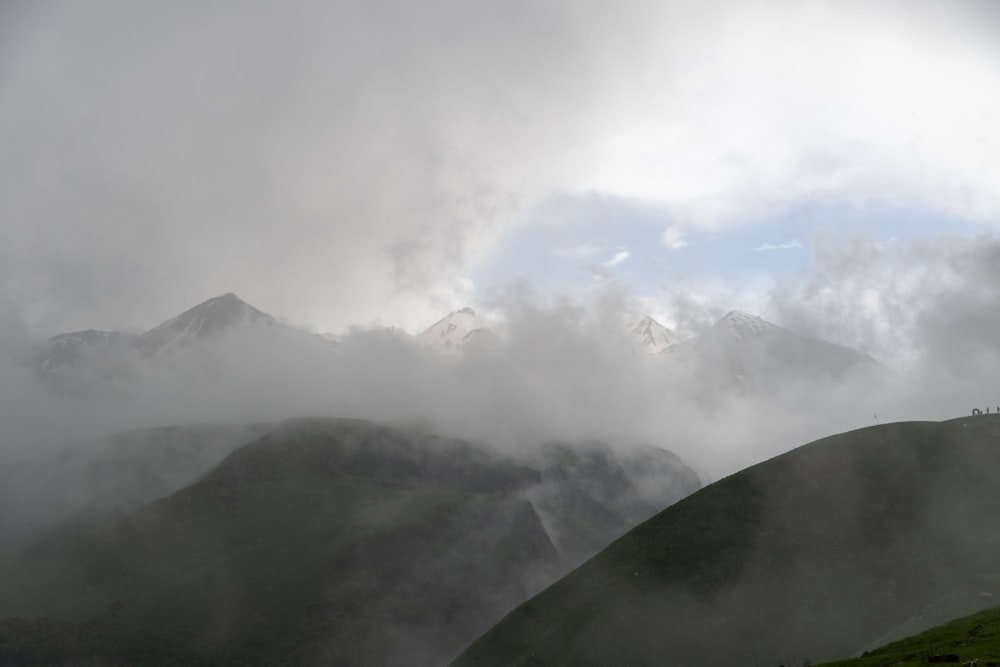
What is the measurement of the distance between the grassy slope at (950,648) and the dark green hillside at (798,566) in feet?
108

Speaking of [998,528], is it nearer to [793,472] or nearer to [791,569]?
[791,569]

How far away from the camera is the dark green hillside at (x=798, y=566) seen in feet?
441

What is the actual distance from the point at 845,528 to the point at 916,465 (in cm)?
2590

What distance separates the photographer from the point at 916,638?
88062 millimetres

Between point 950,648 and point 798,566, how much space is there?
270 feet

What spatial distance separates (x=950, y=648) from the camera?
75438 mm

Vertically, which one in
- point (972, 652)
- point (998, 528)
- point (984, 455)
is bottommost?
point (972, 652)

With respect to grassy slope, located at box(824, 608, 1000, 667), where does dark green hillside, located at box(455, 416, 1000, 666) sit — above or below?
above

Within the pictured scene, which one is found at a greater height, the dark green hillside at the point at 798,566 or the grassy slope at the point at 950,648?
the dark green hillside at the point at 798,566

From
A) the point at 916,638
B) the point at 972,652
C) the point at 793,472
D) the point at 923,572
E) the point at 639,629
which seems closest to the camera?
the point at 972,652

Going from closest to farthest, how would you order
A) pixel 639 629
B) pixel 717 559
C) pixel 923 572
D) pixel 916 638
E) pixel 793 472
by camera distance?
pixel 916 638 → pixel 923 572 → pixel 639 629 → pixel 717 559 → pixel 793 472

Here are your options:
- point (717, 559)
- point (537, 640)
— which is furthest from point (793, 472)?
point (537, 640)

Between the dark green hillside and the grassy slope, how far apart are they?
108 feet

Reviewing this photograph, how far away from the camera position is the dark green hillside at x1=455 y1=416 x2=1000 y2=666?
441 ft
